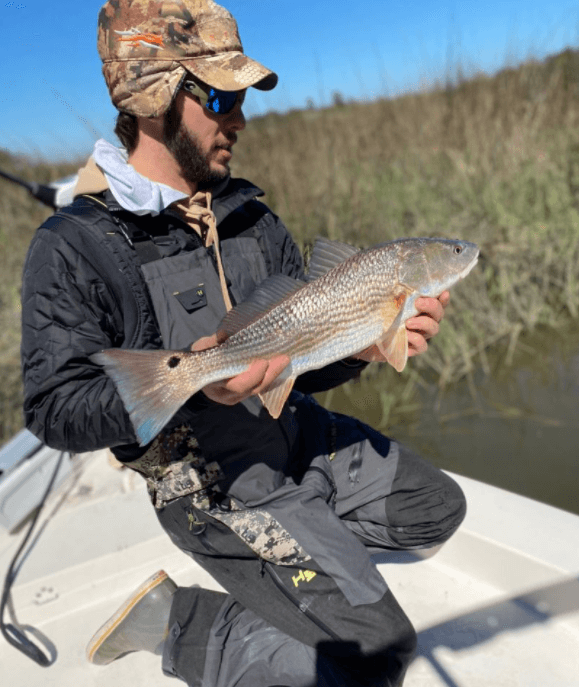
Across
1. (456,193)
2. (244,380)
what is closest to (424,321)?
(244,380)

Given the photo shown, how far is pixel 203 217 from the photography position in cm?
227

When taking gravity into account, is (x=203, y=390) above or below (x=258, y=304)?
below

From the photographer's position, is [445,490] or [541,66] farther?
[541,66]

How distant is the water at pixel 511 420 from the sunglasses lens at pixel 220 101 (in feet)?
9.73

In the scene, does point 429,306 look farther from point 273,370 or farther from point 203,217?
point 203,217

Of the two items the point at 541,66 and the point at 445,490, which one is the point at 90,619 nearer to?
the point at 445,490

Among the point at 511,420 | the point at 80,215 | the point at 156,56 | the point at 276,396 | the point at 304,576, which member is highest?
the point at 156,56

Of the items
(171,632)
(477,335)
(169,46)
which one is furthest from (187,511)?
(477,335)

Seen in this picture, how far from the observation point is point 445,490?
2.48 metres

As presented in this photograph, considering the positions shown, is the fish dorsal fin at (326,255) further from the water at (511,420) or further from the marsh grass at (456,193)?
the water at (511,420)

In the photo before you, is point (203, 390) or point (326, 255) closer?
point (203, 390)

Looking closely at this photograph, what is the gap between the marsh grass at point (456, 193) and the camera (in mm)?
5180

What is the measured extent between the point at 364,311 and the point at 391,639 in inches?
43.3

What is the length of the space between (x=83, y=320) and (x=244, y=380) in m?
0.57
